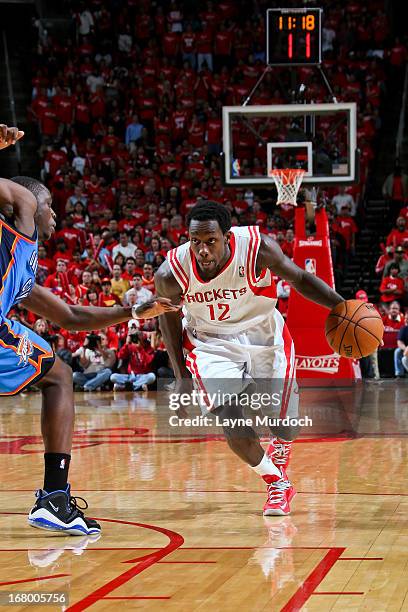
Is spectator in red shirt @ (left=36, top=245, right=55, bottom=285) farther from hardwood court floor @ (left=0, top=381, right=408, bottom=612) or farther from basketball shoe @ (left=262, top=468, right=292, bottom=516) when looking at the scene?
basketball shoe @ (left=262, top=468, right=292, bottom=516)

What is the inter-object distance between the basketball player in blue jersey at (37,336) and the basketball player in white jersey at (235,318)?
0.62 metres

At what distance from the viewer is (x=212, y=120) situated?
20438mm

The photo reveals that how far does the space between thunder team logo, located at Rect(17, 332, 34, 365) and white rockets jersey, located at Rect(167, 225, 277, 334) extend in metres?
1.20

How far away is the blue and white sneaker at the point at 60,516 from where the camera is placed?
16.4 feet

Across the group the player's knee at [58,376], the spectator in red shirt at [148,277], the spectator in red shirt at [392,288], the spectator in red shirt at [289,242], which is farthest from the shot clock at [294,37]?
the player's knee at [58,376]

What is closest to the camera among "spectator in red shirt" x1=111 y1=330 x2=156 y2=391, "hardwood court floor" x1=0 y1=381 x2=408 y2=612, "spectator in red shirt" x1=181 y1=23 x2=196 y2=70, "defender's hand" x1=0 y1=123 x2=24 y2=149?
"hardwood court floor" x1=0 y1=381 x2=408 y2=612

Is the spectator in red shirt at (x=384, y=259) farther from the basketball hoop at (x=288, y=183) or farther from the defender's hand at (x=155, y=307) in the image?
the defender's hand at (x=155, y=307)

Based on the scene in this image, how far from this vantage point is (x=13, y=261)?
482 cm

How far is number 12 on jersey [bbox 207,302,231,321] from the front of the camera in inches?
233

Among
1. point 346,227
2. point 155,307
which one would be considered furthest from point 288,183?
point 155,307

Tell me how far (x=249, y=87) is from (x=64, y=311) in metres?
16.3

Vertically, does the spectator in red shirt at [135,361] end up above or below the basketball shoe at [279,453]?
below

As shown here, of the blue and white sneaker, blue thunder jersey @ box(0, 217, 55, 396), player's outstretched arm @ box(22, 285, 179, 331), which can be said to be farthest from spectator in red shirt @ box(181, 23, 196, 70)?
the blue and white sneaker

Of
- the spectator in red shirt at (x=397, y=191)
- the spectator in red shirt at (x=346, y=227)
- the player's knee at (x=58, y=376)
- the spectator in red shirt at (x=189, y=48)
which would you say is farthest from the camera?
the spectator in red shirt at (x=189, y=48)
